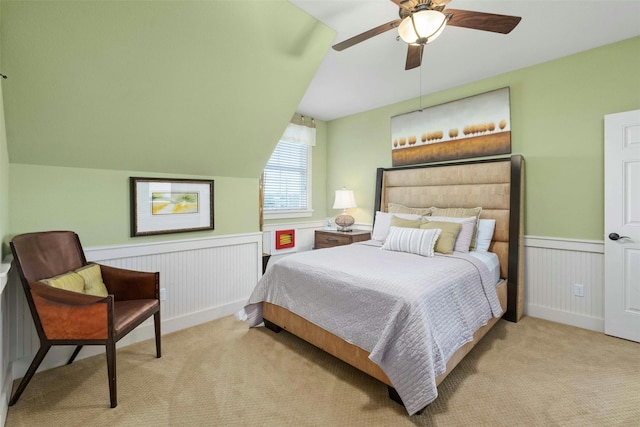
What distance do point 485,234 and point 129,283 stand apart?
10.4ft

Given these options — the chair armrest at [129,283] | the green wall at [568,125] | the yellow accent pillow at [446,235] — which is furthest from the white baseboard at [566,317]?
the chair armrest at [129,283]

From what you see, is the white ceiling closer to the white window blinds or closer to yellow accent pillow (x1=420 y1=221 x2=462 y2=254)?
the white window blinds

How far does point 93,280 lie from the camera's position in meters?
2.07

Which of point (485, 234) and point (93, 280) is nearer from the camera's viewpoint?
point (93, 280)

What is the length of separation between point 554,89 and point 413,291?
2615 millimetres

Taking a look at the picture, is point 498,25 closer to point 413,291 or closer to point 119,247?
point 413,291

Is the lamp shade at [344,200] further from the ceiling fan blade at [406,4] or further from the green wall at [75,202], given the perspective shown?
the ceiling fan blade at [406,4]

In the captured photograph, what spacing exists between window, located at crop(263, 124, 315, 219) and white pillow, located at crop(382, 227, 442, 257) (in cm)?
187

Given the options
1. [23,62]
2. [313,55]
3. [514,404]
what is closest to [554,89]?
[313,55]

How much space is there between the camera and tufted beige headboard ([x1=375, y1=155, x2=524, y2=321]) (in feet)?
9.43

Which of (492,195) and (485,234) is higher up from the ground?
(492,195)

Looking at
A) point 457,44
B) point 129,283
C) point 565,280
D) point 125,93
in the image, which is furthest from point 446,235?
point 125,93

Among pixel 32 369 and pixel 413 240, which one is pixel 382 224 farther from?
pixel 32 369

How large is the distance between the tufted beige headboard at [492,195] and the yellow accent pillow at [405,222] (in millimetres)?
554
